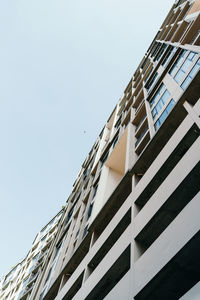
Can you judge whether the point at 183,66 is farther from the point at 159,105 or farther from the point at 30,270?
the point at 30,270

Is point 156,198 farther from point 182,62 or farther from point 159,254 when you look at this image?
point 182,62

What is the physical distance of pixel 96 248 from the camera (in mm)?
14055

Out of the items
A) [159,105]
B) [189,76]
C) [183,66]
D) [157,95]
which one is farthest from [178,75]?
[157,95]

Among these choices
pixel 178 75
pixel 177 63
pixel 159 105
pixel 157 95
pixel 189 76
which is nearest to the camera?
pixel 189 76

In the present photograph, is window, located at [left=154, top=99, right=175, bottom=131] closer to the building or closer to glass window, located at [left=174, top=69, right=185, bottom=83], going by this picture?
the building

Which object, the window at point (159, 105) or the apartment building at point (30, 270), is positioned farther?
the apartment building at point (30, 270)

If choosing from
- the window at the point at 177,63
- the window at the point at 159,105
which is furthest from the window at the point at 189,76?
the window at the point at 177,63

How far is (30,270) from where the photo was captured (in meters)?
39.8

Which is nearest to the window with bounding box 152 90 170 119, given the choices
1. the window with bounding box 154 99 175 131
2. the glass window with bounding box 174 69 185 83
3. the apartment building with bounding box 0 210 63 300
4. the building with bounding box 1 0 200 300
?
the building with bounding box 1 0 200 300

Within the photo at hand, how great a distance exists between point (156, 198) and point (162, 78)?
1481 cm

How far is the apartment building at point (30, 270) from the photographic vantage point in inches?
1357

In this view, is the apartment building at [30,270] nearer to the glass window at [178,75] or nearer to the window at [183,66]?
the glass window at [178,75]

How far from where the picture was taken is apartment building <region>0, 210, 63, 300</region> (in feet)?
113

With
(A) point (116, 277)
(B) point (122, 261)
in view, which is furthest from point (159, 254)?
(A) point (116, 277)
